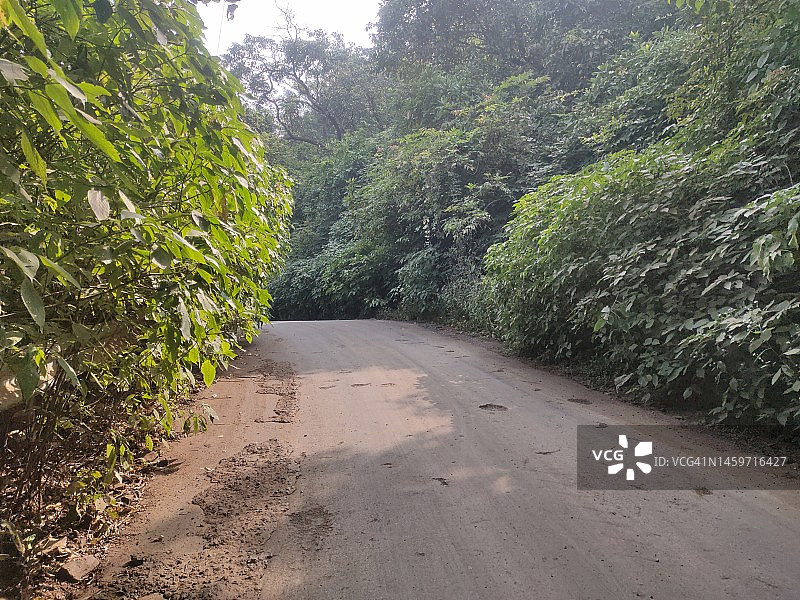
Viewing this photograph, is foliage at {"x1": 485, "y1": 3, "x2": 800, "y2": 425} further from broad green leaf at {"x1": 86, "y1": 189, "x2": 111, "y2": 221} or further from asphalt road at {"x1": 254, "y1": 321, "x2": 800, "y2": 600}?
broad green leaf at {"x1": 86, "y1": 189, "x2": 111, "y2": 221}

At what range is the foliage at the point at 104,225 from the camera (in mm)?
1577

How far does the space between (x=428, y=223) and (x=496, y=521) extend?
11.7 m

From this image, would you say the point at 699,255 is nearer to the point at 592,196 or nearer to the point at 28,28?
the point at 592,196

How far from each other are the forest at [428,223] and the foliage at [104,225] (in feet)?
0.04

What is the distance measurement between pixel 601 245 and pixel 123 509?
506cm

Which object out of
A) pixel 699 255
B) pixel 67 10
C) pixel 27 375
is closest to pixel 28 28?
pixel 67 10

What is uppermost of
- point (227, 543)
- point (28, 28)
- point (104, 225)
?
point (28, 28)

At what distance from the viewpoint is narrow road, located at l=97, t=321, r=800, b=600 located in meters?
2.29

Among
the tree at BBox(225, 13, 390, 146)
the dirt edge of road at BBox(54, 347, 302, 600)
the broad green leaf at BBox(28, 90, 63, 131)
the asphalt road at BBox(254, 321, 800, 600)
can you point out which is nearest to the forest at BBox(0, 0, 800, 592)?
the broad green leaf at BBox(28, 90, 63, 131)

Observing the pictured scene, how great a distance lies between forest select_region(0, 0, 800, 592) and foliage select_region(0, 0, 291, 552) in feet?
0.04

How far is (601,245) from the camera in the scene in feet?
19.8

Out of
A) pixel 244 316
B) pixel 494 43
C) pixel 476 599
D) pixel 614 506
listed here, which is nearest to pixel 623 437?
pixel 614 506

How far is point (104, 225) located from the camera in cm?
193

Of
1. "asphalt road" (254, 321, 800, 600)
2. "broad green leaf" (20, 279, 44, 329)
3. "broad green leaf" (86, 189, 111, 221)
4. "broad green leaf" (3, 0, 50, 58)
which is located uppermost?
"broad green leaf" (3, 0, 50, 58)
